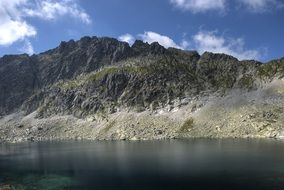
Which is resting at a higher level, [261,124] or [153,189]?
[261,124]

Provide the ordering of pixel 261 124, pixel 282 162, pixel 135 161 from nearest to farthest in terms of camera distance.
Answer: pixel 282 162 < pixel 135 161 < pixel 261 124

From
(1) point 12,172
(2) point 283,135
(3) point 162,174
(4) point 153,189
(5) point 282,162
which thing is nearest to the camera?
(4) point 153,189

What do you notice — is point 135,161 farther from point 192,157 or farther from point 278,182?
point 278,182

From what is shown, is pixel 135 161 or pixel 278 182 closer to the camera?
pixel 278 182

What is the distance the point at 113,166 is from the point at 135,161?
373 inches

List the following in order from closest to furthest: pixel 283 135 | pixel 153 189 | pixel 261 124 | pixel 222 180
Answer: pixel 153 189 < pixel 222 180 < pixel 283 135 < pixel 261 124

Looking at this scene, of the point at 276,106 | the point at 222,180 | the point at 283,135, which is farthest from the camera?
the point at 276,106

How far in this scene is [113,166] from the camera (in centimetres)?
9306

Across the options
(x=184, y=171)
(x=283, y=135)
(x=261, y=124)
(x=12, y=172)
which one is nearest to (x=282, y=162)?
(x=184, y=171)

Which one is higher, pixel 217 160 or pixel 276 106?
pixel 276 106

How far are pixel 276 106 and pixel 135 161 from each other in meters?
120

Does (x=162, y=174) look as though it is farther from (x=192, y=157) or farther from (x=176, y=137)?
(x=176, y=137)

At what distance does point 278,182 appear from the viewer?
6219 cm

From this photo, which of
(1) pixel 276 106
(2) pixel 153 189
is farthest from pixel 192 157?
(1) pixel 276 106
